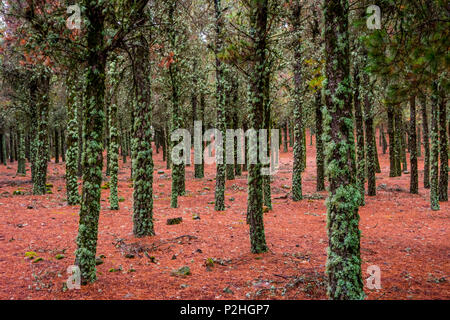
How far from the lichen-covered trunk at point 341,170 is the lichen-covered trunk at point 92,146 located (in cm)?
395

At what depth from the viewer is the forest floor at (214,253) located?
203 inches

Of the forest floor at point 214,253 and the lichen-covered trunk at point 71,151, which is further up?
the lichen-covered trunk at point 71,151

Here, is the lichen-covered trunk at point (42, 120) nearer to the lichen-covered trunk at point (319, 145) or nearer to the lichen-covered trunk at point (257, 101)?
the lichen-covered trunk at point (257, 101)

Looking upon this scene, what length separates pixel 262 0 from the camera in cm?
688

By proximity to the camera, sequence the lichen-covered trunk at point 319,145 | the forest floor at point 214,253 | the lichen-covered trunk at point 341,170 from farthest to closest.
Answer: the lichen-covered trunk at point 319,145 < the forest floor at point 214,253 < the lichen-covered trunk at point 341,170

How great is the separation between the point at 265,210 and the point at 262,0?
26.9 feet

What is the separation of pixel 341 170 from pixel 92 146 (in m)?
4.29

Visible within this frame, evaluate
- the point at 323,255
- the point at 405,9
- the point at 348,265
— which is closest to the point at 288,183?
the point at 323,255

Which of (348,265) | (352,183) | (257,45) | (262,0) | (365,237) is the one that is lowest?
(365,237)

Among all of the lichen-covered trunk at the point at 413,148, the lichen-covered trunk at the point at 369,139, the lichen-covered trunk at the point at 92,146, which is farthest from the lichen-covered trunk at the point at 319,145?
the lichen-covered trunk at the point at 92,146

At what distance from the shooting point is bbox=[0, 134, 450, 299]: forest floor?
16.9 ft

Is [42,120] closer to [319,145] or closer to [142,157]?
[142,157]

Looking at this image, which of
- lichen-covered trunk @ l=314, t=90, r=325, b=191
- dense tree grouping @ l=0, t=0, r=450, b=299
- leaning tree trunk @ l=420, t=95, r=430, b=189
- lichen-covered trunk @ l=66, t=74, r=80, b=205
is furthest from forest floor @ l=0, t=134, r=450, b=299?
lichen-covered trunk @ l=314, t=90, r=325, b=191
